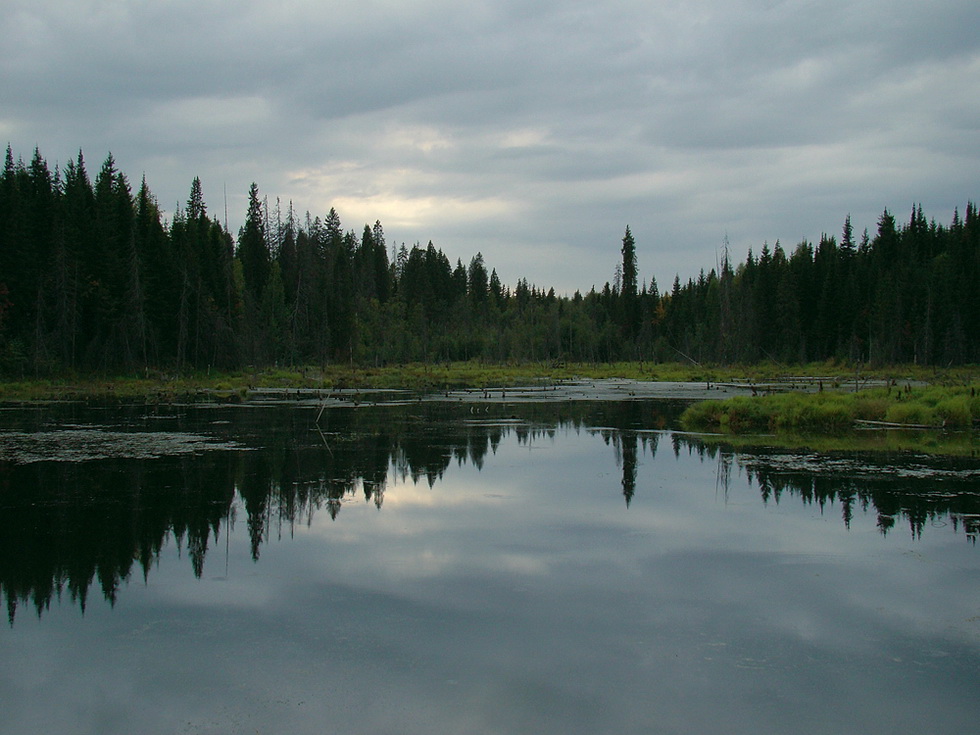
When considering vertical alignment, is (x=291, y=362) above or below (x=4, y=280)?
below

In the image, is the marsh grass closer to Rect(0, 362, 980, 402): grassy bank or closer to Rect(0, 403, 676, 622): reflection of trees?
Rect(0, 362, 980, 402): grassy bank

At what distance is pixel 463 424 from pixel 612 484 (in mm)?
13110

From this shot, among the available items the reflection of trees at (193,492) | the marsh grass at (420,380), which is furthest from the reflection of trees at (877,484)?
the marsh grass at (420,380)

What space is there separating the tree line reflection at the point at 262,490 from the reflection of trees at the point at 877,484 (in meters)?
0.04

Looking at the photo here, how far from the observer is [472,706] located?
6.95m

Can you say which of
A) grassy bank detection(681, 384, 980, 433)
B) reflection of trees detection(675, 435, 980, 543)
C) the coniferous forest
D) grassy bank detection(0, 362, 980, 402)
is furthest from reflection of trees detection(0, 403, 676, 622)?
the coniferous forest

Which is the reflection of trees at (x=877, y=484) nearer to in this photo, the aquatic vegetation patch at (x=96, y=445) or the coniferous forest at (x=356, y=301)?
the aquatic vegetation patch at (x=96, y=445)

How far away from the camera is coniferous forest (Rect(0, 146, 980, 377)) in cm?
5716

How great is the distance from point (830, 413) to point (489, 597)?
21.3 m

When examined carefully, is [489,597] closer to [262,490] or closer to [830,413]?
[262,490]

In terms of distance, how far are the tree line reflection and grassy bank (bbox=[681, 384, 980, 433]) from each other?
3025mm

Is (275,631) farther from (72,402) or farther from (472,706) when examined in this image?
(72,402)

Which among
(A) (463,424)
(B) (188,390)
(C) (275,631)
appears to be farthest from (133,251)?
(C) (275,631)

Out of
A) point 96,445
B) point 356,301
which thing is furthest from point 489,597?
point 356,301
